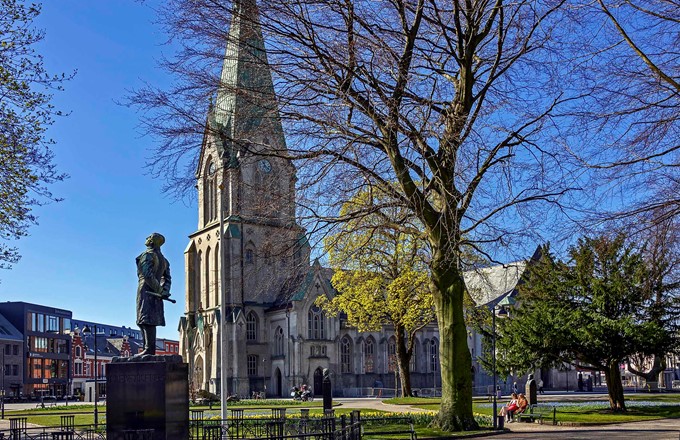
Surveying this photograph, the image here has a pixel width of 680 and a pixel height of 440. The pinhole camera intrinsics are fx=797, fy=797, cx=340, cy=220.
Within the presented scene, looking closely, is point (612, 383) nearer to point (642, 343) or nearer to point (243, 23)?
point (642, 343)

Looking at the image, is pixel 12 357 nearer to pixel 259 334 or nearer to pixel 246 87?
pixel 259 334

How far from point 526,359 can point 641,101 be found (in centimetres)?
2437

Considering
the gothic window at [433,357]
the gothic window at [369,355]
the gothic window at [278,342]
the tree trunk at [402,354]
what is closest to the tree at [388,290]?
the tree trunk at [402,354]

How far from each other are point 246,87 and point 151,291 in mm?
5778

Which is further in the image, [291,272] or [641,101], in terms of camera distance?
[291,272]

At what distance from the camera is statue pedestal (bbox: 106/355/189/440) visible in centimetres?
1811

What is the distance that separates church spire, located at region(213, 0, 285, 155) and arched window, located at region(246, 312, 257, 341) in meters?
60.8

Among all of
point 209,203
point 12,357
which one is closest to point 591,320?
point 209,203

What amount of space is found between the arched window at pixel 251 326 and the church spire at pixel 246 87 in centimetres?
6083

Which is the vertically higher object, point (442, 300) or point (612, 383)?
point (442, 300)

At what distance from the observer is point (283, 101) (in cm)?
2058

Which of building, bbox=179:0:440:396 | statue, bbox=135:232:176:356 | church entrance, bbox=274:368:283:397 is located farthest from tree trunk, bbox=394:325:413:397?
church entrance, bbox=274:368:283:397

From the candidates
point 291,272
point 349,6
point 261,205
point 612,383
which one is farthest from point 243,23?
point 612,383

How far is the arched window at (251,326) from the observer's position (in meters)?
81.1
